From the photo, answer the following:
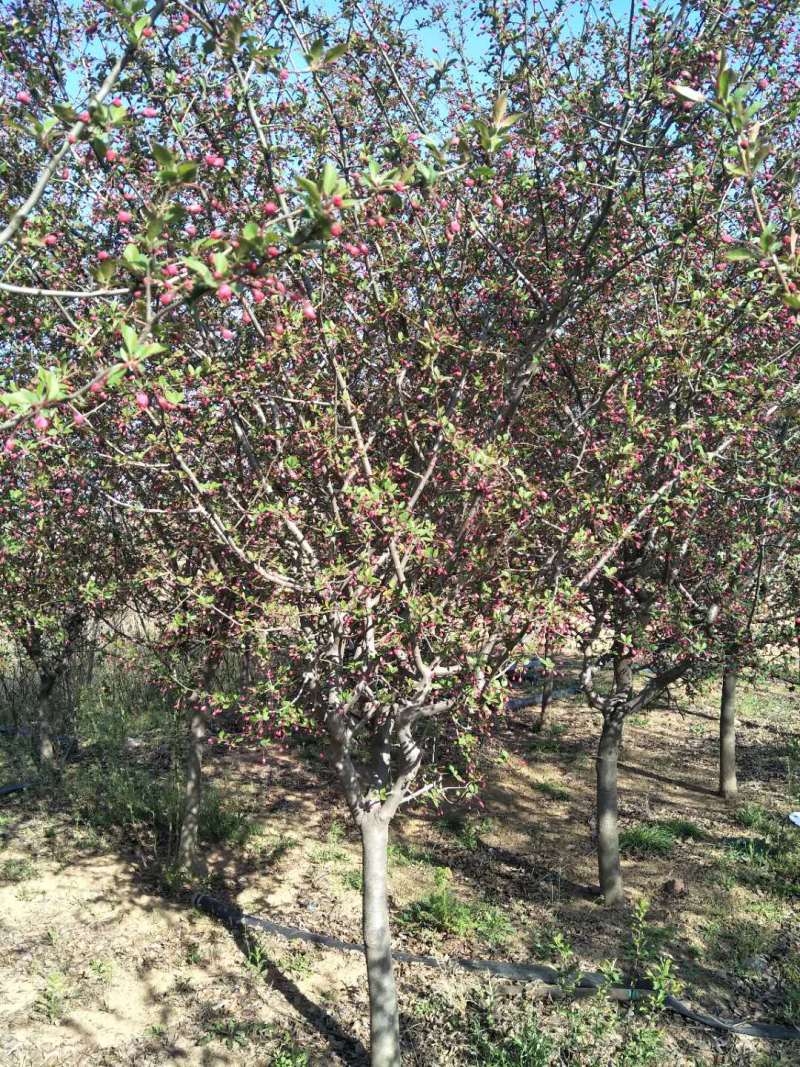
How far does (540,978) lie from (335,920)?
1.61 meters

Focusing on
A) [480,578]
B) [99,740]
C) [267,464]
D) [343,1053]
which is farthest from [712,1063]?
[99,740]

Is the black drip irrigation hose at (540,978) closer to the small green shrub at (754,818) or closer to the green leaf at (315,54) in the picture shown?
the small green shrub at (754,818)

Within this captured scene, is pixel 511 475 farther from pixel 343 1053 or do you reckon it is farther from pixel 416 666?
pixel 343 1053

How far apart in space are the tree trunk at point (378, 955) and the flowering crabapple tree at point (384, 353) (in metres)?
0.01

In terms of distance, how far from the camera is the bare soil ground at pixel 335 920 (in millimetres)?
4434

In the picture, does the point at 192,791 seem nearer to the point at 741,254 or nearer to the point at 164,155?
the point at 164,155

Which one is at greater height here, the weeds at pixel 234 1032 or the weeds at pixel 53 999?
the weeds at pixel 53 999

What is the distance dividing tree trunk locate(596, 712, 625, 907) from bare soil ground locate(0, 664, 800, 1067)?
0.65 ft

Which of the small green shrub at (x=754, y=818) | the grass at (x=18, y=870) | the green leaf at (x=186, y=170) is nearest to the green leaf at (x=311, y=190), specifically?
the green leaf at (x=186, y=170)

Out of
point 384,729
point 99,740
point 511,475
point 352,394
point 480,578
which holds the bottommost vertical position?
point 99,740

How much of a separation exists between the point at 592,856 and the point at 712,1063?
258 cm

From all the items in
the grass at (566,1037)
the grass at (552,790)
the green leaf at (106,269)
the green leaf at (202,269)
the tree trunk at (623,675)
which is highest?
the green leaf at (106,269)

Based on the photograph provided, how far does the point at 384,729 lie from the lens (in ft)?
14.5

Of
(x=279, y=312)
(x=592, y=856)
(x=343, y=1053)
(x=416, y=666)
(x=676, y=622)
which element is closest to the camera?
(x=279, y=312)
